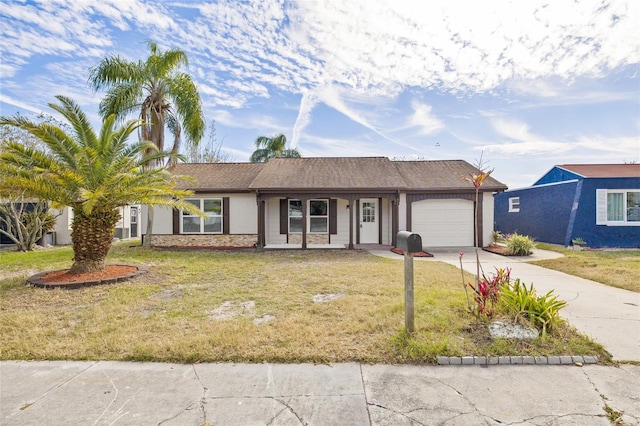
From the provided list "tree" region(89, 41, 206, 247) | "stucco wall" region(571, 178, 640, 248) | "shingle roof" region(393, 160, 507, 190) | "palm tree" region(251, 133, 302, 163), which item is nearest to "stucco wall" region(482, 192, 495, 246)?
"shingle roof" region(393, 160, 507, 190)

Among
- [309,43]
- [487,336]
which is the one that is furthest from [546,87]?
[487,336]

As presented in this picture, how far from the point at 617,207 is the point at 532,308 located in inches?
546

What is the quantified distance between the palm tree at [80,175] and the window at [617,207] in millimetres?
17453

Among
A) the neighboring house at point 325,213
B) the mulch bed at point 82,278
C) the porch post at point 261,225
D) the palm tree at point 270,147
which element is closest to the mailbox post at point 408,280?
the mulch bed at point 82,278

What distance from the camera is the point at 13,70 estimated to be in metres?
10.6

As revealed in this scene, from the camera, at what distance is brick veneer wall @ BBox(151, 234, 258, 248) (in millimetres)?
13781

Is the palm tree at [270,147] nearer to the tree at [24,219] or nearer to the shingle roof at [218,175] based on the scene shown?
the shingle roof at [218,175]

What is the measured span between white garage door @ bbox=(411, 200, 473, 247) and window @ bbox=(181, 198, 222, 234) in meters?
8.81

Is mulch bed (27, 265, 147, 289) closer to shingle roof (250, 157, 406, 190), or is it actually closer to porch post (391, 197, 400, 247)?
shingle roof (250, 157, 406, 190)

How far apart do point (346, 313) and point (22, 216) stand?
18416 millimetres

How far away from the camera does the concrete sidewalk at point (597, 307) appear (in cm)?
382

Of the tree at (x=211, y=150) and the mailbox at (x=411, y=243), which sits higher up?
the tree at (x=211, y=150)

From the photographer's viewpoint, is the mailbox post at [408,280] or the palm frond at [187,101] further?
the palm frond at [187,101]

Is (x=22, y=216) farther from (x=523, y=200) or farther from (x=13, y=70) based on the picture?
(x=523, y=200)
